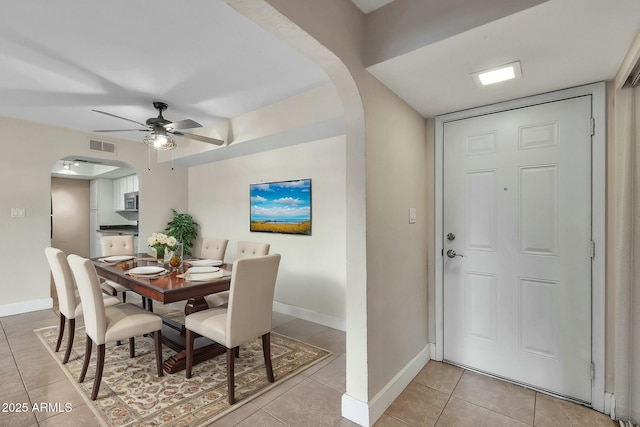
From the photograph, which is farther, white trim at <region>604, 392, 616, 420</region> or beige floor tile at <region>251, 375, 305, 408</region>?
beige floor tile at <region>251, 375, 305, 408</region>

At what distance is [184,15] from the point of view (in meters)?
1.86

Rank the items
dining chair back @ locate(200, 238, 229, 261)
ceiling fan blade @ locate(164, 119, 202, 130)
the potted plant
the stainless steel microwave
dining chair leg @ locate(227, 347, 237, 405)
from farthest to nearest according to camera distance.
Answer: the stainless steel microwave
the potted plant
dining chair back @ locate(200, 238, 229, 261)
ceiling fan blade @ locate(164, 119, 202, 130)
dining chair leg @ locate(227, 347, 237, 405)

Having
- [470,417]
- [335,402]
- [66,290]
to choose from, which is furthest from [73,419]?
[470,417]

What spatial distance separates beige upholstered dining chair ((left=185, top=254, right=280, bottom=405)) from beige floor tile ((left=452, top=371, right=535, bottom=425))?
1409mm

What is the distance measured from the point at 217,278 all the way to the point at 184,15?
1796 millimetres

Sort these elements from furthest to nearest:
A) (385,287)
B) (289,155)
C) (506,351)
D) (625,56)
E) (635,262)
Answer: (289,155) → (506,351) → (385,287) → (635,262) → (625,56)

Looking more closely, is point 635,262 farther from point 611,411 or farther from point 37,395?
point 37,395

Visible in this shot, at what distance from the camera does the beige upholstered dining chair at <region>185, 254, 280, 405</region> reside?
1.99m

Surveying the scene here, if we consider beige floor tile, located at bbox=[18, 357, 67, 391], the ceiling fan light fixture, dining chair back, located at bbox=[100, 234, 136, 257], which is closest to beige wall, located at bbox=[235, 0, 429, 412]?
the ceiling fan light fixture

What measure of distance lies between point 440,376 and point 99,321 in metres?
2.50

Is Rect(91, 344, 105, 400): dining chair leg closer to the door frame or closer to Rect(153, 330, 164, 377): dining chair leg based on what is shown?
Rect(153, 330, 164, 377): dining chair leg

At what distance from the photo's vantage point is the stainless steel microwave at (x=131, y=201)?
607 cm

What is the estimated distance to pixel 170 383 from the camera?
221cm

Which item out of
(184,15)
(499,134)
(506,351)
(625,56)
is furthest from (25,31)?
(506,351)
